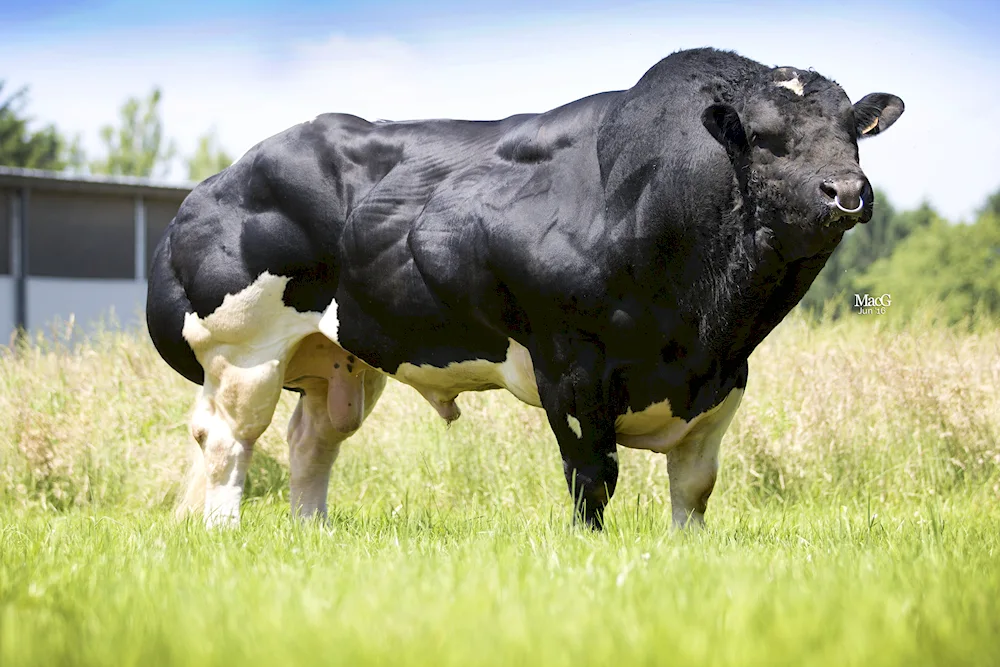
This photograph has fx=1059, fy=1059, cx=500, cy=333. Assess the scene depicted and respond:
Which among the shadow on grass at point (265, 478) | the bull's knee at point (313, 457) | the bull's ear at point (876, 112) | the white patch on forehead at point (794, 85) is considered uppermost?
the white patch on forehead at point (794, 85)

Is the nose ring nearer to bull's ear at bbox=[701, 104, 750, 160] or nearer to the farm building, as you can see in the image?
bull's ear at bbox=[701, 104, 750, 160]

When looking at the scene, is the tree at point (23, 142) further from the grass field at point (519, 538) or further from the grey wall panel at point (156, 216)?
the grass field at point (519, 538)

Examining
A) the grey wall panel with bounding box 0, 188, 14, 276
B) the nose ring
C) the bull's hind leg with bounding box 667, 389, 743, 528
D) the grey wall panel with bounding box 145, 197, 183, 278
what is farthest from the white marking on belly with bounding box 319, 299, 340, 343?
the grey wall panel with bounding box 145, 197, 183, 278

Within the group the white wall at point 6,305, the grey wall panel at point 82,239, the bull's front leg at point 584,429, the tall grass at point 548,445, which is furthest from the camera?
the grey wall panel at point 82,239

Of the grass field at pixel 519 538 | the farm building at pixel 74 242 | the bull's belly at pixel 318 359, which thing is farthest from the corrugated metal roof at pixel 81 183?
the bull's belly at pixel 318 359

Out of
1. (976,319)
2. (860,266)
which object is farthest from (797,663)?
(860,266)

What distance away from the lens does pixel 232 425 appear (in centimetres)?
522

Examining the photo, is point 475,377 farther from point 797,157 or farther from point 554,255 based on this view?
point 797,157

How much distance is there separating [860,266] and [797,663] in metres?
31.1

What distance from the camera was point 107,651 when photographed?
233cm

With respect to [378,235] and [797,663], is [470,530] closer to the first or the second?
[378,235]

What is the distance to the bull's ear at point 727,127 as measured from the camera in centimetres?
372

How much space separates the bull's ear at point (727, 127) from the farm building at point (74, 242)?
15.1 metres

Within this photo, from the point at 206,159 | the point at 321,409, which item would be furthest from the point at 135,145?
the point at 321,409
